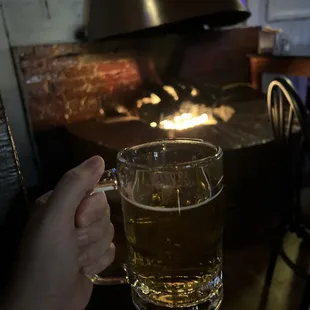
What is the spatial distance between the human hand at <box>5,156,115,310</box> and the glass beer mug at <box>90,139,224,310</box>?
0.03 meters

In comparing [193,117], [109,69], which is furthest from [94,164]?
[109,69]

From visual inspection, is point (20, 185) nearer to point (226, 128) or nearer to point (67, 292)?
point (67, 292)

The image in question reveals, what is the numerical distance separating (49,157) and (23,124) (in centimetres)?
25

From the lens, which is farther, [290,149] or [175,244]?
[290,149]

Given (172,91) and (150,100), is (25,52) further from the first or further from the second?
(172,91)

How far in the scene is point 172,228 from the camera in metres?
0.52

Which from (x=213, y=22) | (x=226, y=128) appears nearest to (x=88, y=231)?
(x=226, y=128)

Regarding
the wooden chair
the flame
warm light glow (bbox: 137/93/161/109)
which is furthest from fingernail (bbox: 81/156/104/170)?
warm light glow (bbox: 137/93/161/109)

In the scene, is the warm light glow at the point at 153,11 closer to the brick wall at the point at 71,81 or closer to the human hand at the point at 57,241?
the brick wall at the point at 71,81

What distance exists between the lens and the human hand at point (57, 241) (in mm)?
513

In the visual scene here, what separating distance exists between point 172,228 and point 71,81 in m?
2.01

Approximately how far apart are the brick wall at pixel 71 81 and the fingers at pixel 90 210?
1.86m

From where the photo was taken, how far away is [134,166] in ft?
1.71

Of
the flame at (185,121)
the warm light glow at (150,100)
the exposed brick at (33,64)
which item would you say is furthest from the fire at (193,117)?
the exposed brick at (33,64)
